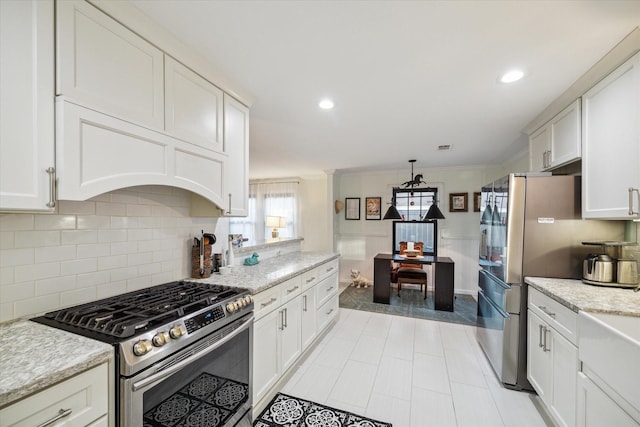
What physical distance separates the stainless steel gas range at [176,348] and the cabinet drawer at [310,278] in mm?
832

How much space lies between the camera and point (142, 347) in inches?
39.5

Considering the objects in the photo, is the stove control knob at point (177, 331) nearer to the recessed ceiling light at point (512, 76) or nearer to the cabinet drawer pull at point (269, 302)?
the cabinet drawer pull at point (269, 302)

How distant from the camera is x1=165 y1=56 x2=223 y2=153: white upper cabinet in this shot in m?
1.48

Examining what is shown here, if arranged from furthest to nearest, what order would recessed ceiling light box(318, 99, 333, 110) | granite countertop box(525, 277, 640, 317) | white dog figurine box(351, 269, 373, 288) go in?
white dog figurine box(351, 269, 373, 288) → recessed ceiling light box(318, 99, 333, 110) → granite countertop box(525, 277, 640, 317)

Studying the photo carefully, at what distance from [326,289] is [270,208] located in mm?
3605

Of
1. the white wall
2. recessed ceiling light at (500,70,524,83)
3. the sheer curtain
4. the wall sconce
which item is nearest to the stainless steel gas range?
recessed ceiling light at (500,70,524,83)

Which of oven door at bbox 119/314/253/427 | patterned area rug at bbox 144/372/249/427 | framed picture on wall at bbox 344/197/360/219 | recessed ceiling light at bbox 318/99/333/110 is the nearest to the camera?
oven door at bbox 119/314/253/427

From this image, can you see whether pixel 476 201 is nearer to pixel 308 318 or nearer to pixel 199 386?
pixel 308 318

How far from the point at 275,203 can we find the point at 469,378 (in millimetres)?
4907

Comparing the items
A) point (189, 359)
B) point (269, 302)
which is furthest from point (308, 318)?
point (189, 359)

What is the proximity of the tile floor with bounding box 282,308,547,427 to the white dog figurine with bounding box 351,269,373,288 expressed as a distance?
2071 mm

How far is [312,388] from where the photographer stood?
2.12 meters

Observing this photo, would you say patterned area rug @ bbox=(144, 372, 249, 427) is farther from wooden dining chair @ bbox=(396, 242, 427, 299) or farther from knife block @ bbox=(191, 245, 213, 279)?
wooden dining chair @ bbox=(396, 242, 427, 299)

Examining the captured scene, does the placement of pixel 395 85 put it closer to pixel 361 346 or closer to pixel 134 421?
pixel 134 421
